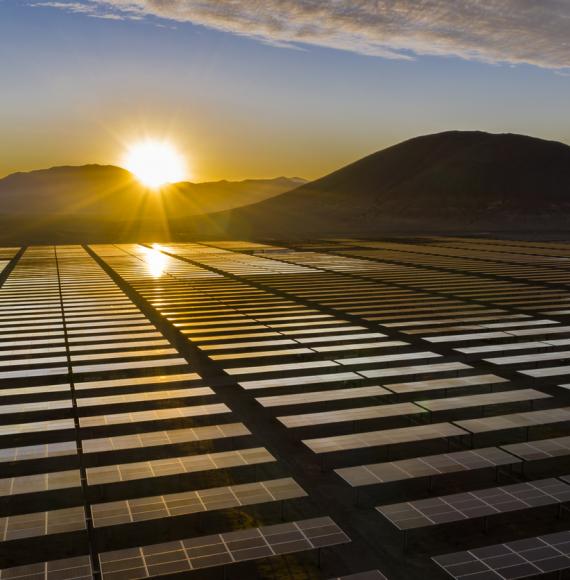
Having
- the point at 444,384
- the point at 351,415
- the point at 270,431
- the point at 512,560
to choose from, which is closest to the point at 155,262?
the point at 444,384

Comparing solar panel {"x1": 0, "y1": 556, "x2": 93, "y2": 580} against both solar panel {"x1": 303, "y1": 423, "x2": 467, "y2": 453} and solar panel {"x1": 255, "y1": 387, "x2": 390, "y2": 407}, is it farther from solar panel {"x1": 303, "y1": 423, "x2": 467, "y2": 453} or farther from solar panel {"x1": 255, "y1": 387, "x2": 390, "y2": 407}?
solar panel {"x1": 255, "y1": 387, "x2": 390, "y2": 407}

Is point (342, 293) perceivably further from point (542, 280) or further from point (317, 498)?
point (317, 498)

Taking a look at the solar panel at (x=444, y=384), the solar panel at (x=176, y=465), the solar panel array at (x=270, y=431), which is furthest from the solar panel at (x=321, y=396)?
the solar panel at (x=176, y=465)

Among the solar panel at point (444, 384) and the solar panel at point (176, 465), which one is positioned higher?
the solar panel at point (444, 384)

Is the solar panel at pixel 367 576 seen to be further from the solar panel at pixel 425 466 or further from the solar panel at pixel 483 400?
the solar panel at pixel 483 400

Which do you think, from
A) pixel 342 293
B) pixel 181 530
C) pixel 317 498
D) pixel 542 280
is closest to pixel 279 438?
pixel 317 498

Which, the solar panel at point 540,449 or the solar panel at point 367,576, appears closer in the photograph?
the solar panel at point 367,576

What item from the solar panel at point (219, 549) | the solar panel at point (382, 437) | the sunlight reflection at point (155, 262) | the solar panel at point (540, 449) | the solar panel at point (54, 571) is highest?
the solar panel at point (540, 449)

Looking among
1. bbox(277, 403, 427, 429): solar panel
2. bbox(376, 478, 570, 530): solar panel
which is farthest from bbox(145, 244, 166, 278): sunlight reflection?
Result: bbox(376, 478, 570, 530): solar panel

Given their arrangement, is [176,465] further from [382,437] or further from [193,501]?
[382,437]
